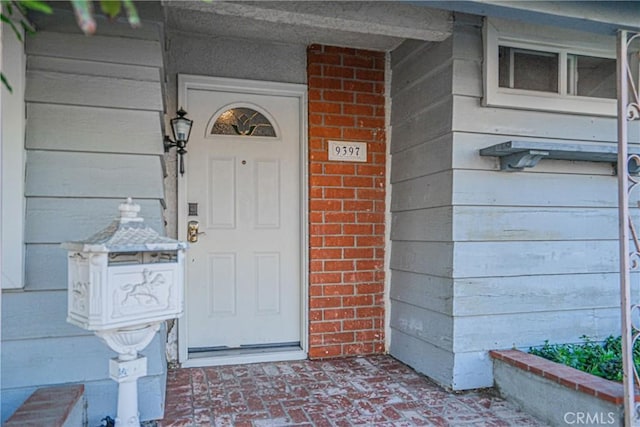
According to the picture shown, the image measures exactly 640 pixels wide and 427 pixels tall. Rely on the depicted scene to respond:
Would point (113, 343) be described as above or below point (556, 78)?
below

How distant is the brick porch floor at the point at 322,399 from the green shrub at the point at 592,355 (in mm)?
396

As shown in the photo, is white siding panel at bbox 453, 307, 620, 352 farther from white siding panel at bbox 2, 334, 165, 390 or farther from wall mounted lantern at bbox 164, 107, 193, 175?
wall mounted lantern at bbox 164, 107, 193, 175

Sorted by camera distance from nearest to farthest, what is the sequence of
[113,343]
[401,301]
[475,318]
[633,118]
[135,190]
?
[113,343] < [633,118] < [135,190] < [475,318] < [401,301]

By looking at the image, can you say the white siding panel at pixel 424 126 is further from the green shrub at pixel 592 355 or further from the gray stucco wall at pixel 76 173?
the gray stucco wall at pixel 76 173

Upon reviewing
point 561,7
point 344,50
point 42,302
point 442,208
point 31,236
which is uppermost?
point 344,50

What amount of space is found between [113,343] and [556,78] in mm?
2799

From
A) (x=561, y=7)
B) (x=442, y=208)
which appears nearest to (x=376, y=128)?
(x=442, y=208)

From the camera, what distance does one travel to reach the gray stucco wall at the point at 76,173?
2.03 m

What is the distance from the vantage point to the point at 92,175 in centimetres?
211

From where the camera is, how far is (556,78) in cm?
278

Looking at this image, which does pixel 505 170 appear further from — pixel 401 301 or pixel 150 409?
pixel 150 409

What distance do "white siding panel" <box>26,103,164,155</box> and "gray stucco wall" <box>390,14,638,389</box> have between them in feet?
5.33

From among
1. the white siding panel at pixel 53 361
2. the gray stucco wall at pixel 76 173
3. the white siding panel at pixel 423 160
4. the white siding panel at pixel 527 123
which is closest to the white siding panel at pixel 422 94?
the white siding panel at pixel 527 123

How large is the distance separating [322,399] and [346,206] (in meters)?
1.36
